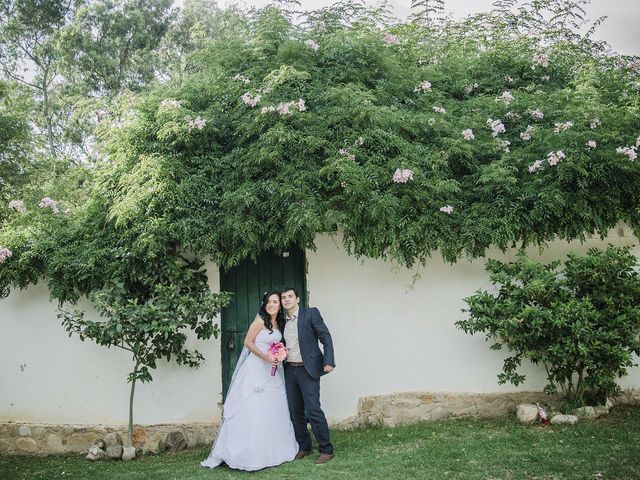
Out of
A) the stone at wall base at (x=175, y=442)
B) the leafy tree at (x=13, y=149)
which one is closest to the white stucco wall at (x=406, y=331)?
the stone at wall base at (x=175, y=442)

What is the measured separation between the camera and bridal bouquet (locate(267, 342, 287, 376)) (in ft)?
18.9

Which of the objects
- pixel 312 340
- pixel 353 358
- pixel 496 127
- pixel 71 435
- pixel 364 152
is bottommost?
pixel 71 435

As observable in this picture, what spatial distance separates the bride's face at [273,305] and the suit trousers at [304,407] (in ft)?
1.95

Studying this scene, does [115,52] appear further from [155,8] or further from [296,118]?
[296,118]

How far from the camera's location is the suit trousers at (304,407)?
5590 millimetres

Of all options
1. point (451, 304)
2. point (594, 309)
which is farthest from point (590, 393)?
point (451, 304)

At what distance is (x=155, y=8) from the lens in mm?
20922

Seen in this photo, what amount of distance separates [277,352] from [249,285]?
1.66m

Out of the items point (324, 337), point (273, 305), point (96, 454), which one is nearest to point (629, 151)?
point (324, 337)

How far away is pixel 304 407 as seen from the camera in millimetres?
5867

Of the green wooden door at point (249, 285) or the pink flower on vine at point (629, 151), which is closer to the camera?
the pink flower on vine at point (629, 151)

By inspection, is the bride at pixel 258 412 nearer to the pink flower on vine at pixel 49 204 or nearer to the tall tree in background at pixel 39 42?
the pink flower on vine at pixel 49 204

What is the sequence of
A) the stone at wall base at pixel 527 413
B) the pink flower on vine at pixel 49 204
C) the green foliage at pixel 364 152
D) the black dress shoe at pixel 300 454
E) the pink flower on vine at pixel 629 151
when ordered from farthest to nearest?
the pink flower on vine at pixel 49 204 < the green foliage at pixel 364 152 < the pink flower on vine at pixel 629 151 < the stone at wall base at pixel 527 413 < the black dress shoe at pixel 300 454

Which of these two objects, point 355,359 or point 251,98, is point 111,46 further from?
point 355,359
